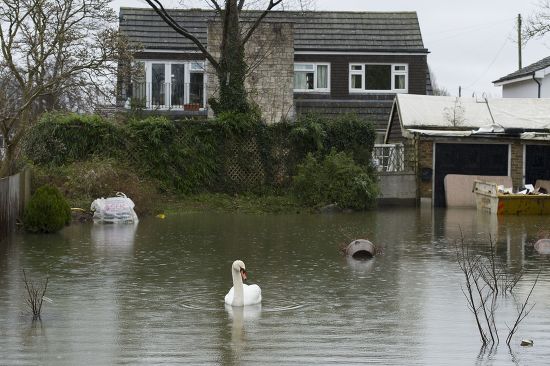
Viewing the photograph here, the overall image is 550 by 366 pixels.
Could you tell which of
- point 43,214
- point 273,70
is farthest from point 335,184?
point 273,70

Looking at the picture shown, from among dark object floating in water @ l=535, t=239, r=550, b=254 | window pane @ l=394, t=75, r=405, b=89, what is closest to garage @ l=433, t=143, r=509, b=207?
window pane @ l=394, t=75, r=405, b=89

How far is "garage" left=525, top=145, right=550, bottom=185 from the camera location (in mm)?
35156

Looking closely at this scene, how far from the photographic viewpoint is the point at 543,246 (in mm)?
20453

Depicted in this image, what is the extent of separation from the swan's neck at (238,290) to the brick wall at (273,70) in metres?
30.3

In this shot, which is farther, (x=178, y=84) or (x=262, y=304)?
(x=178, y=84)

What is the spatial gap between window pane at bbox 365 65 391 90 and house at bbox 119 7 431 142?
0.04 meters

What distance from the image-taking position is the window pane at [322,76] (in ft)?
150

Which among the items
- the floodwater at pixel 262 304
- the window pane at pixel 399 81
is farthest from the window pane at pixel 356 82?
the floodwater at pixel 262 304

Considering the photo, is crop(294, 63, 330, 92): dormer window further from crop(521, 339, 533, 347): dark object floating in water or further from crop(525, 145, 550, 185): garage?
crop(521, 339, 533, 347): dark object floating in water

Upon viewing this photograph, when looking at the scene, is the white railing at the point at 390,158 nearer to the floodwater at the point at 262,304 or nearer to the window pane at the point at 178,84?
the floodwater at the point at 262,304

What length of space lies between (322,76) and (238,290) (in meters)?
32.9

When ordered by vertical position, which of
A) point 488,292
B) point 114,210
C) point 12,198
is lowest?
point 488,292

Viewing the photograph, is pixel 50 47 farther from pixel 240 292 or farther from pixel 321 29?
pixel 321 29

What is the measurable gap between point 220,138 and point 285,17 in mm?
13779
